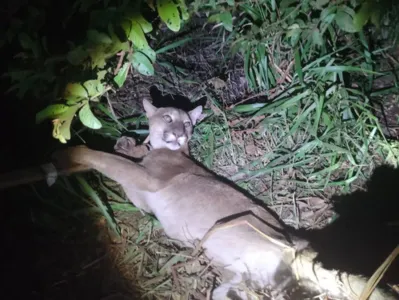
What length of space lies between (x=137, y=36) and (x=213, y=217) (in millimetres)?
1651

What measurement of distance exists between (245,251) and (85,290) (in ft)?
4.46

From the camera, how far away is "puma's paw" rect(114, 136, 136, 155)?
160 inches

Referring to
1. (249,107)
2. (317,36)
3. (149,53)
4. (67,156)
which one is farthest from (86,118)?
(317,36)

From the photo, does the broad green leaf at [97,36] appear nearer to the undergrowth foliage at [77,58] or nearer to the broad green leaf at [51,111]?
the undergrowth foliage at [77,58]

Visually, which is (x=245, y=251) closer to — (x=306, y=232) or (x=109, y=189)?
(x=306, y=232)

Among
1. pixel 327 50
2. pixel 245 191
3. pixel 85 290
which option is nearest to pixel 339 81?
pixel 327 50

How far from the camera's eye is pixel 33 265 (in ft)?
11.7

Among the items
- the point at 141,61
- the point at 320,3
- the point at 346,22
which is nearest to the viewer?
the point at 346,22

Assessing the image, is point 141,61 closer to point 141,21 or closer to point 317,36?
point 141,21

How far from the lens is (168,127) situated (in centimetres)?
404

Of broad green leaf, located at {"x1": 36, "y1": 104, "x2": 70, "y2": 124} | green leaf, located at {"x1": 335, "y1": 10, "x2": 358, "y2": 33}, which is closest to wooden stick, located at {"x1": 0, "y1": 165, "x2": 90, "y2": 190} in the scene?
broad green leaf, located at {"x1": 36, "y1": 104, "x2": 70, "y2": 124}

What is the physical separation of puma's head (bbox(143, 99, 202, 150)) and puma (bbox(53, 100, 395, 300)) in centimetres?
2

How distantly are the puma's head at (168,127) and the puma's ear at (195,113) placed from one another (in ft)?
0.14

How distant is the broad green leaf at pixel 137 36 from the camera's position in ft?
11.8
